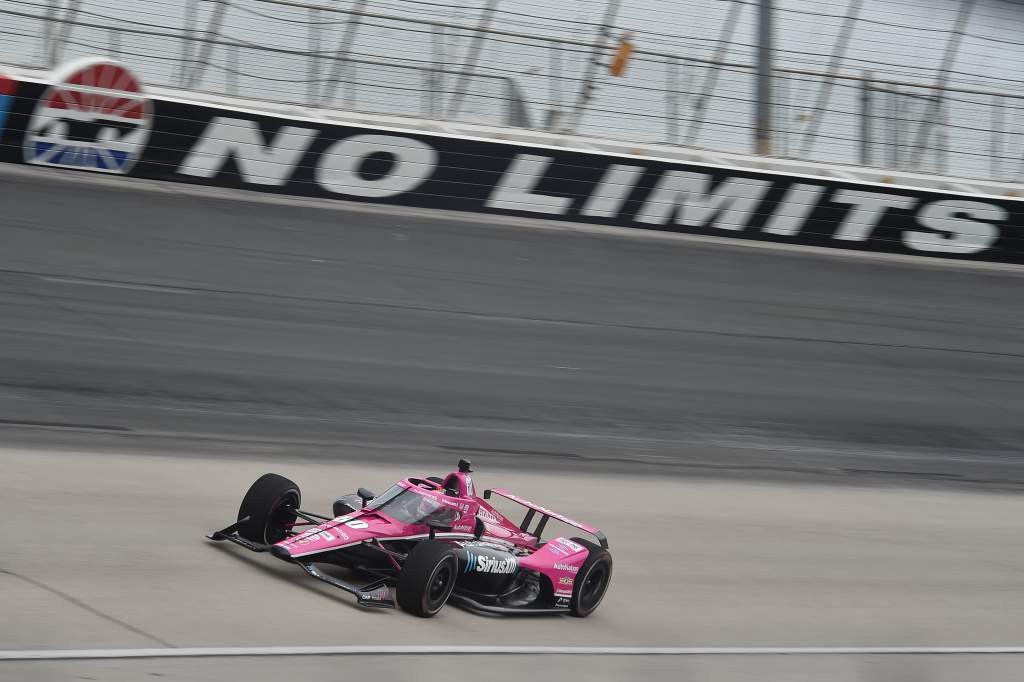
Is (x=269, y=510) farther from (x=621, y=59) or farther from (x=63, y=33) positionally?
(x=621, y=59)

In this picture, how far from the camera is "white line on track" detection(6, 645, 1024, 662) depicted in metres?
5.76

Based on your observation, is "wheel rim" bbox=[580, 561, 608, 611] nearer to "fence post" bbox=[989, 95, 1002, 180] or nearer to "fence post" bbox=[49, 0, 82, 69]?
"fence post" bbox=[49, 0, 82, 69]

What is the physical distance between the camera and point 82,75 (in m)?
17.6

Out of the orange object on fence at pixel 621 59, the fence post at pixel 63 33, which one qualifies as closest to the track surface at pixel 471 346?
the fence post at pixel 63 33

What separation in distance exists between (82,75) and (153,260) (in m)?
4.05

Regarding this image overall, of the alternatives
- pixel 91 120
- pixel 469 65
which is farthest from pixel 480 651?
pixel 469 65

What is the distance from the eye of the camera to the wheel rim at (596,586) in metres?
7.92

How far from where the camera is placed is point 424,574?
6898 mm

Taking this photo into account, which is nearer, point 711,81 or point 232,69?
point 232,69

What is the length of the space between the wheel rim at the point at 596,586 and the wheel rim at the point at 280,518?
1.82 meters

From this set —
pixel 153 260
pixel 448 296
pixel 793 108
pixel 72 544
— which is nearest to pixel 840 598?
pixel 72 544

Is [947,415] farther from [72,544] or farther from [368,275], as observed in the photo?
[72,544]

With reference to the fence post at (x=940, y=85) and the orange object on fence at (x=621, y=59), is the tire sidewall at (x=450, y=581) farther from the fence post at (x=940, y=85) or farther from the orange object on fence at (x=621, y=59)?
the fence post at (x=940, y=85)

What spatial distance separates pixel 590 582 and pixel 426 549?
1.40m
